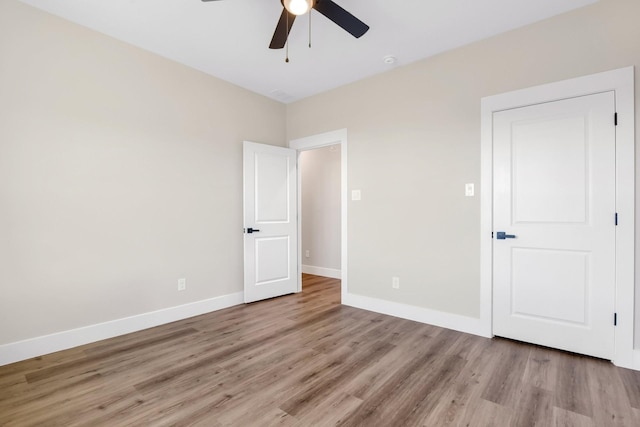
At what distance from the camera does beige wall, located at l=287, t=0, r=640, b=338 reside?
97.4 inches

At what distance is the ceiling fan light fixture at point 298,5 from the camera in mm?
1991

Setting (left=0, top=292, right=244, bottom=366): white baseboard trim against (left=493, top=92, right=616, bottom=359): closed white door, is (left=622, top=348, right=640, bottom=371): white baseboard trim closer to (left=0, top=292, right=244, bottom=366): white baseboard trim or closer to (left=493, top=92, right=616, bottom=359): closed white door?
(left=493, top=92, right=616, bottom=359): closed white door

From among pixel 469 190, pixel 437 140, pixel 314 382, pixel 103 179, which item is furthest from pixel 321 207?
pixel 314 382

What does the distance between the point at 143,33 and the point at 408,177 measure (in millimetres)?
2943

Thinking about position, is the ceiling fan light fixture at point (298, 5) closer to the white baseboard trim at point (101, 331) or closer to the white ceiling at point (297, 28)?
the white ceiling at point (297, 28)

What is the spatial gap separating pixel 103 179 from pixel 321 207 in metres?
3.54

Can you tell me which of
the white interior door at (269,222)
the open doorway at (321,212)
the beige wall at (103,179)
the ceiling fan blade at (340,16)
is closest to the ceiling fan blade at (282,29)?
the ceiling fan blade at (340,16)

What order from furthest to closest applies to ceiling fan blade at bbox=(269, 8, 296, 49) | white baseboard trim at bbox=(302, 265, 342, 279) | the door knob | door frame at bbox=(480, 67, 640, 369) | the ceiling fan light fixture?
1. white baseboard trim at bbox=(302, 265, 342, 279)
2. the door knob
3. door frame at bbox=(480, 67, 640, 369)
4. ceiling fan blade at bbox=(269, 8, 296, 49)
5. the ceiling fan light fixture

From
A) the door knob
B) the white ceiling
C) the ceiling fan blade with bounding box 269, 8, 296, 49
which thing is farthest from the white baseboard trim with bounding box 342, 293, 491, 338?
the ceiling fan blade with bounding box 269, 8, 296, 49

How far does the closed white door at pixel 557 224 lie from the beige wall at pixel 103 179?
299 centimetres

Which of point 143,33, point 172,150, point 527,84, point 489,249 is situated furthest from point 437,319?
point 143,33

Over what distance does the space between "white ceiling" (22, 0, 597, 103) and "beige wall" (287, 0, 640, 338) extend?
180mm

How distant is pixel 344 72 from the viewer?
3578 millimetres

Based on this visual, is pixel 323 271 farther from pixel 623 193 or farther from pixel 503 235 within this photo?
pixel 623 193
